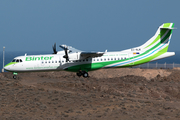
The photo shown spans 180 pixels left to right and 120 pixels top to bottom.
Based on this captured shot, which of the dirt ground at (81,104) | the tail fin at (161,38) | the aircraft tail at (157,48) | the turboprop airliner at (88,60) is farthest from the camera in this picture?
the tail fin at (161,38)

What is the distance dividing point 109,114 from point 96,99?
4.73 m

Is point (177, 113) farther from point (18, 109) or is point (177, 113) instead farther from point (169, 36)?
point (169, 36)

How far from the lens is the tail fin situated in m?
39.6

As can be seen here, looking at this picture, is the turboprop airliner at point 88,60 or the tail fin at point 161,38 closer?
the turboprop airliner at point 88,60

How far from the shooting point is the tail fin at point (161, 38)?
1559 inches

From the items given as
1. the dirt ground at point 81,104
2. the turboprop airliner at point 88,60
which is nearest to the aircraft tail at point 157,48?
the turboprop airliner at point 88,60

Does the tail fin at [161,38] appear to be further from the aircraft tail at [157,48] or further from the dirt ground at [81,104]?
the dirt ground at [81,104]

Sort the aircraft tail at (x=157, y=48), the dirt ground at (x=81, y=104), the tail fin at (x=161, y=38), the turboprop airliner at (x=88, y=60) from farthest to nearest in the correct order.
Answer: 1. the tail fin at (x=161, y=38)
2. the aircraft tail at (x=157, y=48)
3. the turboprop airliner at (x=88, y=60)
4. the dirt ground at (x=81, y=104)

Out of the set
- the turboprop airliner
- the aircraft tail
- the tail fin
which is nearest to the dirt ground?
the turboprop airliner

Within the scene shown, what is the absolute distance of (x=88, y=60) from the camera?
38.2 meters

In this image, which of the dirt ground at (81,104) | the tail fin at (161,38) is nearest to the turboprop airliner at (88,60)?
the tail fin at (161,38)

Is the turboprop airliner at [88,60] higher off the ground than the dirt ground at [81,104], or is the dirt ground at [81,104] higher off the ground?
the turboprop airliner at [88,60]

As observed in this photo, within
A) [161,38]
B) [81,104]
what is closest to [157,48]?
[161,38]

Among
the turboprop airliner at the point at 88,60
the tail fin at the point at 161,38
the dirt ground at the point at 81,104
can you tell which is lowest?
the dirt ground at the point at 81,104
